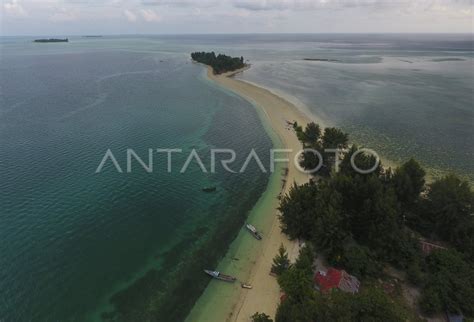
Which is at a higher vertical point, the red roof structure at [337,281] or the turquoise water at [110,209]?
the red roof structure at [337,281]

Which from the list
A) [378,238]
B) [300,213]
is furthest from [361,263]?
[300,213]

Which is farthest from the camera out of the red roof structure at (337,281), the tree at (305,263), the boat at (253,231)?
the boat at (253,231)

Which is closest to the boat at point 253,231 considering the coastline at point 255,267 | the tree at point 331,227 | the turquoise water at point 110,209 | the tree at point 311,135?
the coastline at point 255,267

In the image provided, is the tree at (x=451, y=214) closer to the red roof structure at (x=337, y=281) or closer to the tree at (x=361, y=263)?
the tree at (x=361, y=263)

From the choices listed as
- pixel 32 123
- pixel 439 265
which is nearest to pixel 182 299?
pixel 439 265

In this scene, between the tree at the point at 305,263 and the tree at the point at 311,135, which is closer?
the tree at the point at 305,263
